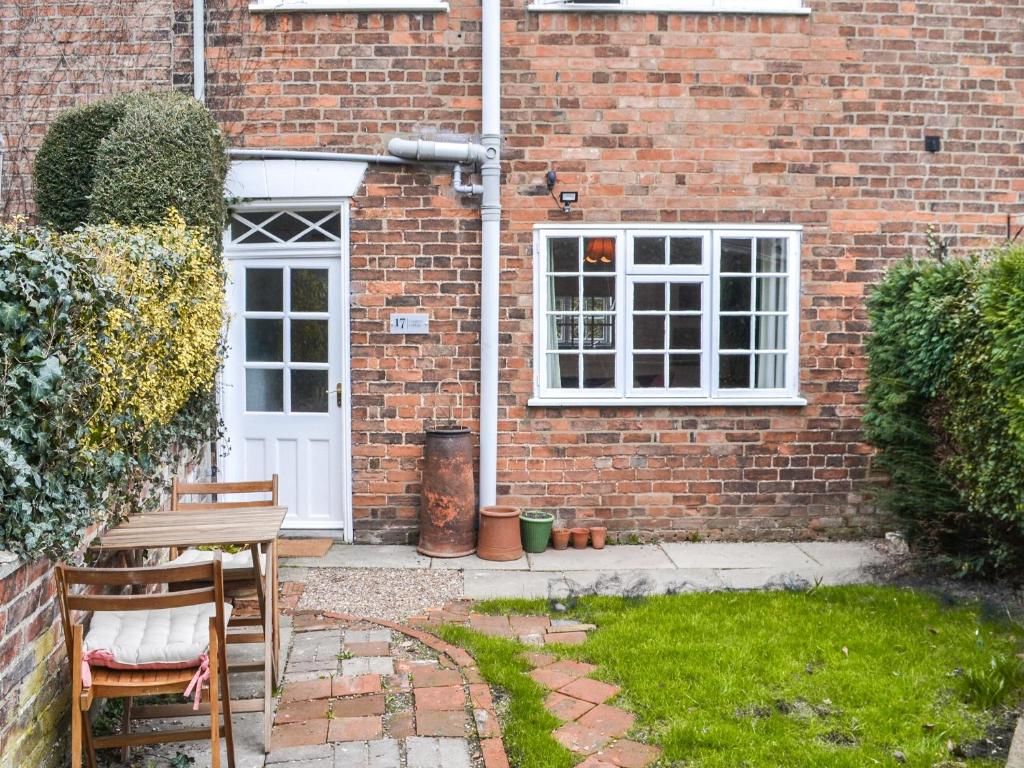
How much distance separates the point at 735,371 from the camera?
24.5 ft

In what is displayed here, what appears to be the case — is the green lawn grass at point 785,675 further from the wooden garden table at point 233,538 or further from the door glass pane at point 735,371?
the door glass pane at point 735,371

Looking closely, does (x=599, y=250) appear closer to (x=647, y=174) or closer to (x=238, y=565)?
(x=647, y=174)

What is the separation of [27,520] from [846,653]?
387cm

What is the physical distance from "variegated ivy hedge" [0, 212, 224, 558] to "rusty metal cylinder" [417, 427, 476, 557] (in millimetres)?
1938

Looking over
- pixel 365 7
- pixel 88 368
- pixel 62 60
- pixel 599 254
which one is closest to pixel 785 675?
pixel 88 368

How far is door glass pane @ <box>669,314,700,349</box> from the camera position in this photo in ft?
24.3

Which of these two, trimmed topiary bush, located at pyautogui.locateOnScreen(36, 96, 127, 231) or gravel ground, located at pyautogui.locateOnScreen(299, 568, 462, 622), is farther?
trimmed topiary bush, located at pyautogui.locateOnScreen(36, 96, 127, 231)

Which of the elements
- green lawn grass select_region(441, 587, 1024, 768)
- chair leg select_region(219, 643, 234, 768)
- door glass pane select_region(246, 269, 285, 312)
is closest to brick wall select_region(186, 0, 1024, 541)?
door glass pane select_region(246, 269, 285, 312)

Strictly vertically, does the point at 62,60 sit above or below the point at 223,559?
above

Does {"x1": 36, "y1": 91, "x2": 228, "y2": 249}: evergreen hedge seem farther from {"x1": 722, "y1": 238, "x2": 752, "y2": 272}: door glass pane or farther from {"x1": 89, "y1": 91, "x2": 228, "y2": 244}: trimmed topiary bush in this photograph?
{"x1": 722, "y1": 238, "x2": 752, "y2": 272}: door glass pane

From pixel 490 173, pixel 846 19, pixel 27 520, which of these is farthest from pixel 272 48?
pixel 27 520

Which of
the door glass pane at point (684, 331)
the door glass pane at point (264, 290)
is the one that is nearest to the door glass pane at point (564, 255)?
the door glass pane at point (684, 331)

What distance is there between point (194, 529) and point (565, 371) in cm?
383

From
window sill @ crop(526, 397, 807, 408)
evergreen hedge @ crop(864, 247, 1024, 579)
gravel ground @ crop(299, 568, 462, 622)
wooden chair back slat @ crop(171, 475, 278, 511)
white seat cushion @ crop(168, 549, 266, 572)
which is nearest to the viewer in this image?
white seat cushion @ crop(168, 549, 266, 572)
